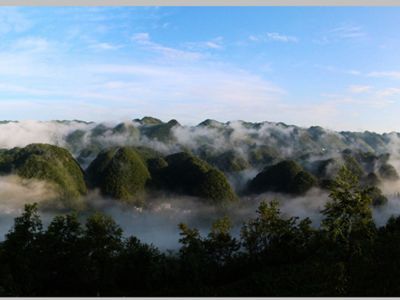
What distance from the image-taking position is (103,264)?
108ft

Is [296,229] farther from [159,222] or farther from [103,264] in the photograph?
[159,222]

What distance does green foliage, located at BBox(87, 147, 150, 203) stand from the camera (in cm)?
17250

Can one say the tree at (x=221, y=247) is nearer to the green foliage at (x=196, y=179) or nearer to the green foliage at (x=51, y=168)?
the green foliage at (x=196, y=179)

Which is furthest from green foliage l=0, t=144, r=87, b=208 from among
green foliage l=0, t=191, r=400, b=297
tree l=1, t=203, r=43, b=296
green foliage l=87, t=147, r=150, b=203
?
green foliage l=0, t=191, r=400, b=297

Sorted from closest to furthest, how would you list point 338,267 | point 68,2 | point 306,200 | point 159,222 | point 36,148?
point 68,2, point 338,267, point 306,200, point 36,148, point 159,222

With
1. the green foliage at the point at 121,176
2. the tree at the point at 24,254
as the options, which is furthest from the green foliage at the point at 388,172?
the tree at the point at 24,254

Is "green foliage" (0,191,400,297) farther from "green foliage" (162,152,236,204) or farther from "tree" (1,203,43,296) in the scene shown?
"green foliage" (162,152,236,204)

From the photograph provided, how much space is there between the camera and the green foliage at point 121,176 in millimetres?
172500

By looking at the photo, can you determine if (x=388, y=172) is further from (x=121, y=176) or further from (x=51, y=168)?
(x=51, y=168)

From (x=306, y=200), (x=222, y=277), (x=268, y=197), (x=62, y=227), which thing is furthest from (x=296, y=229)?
(x=268, y=197)

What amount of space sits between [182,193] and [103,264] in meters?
144

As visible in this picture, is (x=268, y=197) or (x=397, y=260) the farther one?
(x=268, y=197)

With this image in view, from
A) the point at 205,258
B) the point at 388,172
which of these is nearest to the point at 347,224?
the point at 205,258

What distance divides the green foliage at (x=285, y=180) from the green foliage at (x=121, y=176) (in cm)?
4695
